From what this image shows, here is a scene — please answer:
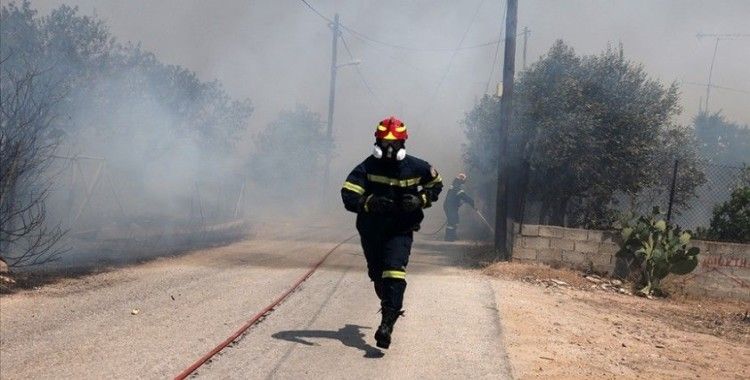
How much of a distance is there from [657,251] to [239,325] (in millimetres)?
6853

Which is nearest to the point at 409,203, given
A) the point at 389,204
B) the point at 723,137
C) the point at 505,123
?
the point at 389,204

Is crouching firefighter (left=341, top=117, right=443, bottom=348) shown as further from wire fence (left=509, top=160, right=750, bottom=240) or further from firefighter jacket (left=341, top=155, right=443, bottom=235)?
wire fence (left=509, top=160, right=750, bottom=240)

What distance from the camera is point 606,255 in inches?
446

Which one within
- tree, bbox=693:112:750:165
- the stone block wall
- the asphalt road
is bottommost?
the asphalt road

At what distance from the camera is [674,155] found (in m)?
14.8

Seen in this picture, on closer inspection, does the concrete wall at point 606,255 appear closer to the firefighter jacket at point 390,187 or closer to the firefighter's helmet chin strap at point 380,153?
the firefighter jacket at point 390,187

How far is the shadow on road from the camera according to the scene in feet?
19.0

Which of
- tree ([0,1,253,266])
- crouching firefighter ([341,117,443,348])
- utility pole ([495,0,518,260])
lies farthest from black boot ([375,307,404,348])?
utility pole ([495,0,518,260])

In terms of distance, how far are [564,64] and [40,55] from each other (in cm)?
1055

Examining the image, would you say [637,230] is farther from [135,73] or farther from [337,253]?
[135,73]

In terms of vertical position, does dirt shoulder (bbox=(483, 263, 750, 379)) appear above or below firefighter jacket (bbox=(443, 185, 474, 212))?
below

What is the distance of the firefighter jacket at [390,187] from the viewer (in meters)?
5.74

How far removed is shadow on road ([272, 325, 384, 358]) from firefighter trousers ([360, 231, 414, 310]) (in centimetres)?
40

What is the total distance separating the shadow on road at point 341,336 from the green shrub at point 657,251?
5.88 m
